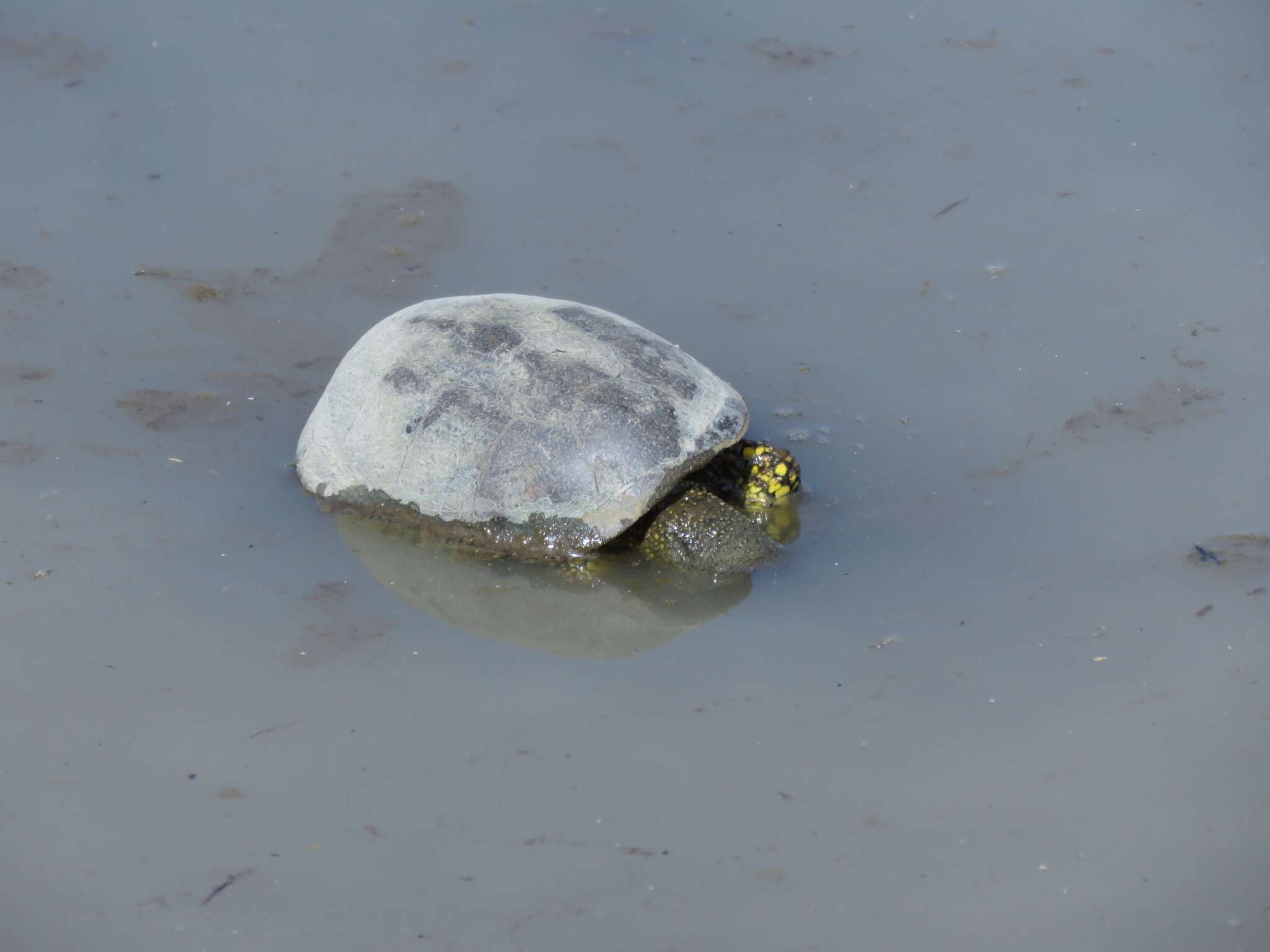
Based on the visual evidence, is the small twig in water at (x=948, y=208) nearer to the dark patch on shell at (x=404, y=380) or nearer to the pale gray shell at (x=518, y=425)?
the pale gray shell at (x=518, y=425)

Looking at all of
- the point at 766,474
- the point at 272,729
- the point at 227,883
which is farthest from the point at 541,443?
the point at 227,883

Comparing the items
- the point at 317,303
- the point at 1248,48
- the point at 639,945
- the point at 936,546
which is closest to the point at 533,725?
the point at 639,945

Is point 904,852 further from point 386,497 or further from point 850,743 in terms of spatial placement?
point 386,497

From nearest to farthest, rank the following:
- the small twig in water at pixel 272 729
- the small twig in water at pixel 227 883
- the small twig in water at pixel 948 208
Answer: the small twig in water at pixel 227 883
the small twig in water at pixel 272 729
the small twig in water at pixel 948 208

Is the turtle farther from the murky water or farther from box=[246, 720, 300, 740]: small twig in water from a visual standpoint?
box=[246, 720, 300, 740]: small twig in water

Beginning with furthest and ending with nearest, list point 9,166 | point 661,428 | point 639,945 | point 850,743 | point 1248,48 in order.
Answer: point 1248,48
point 9,166
point 661,428
point 850,743
point 639,945

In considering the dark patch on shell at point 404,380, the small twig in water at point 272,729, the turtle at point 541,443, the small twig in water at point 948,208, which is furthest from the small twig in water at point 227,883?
the small twig in water at point 948,208
